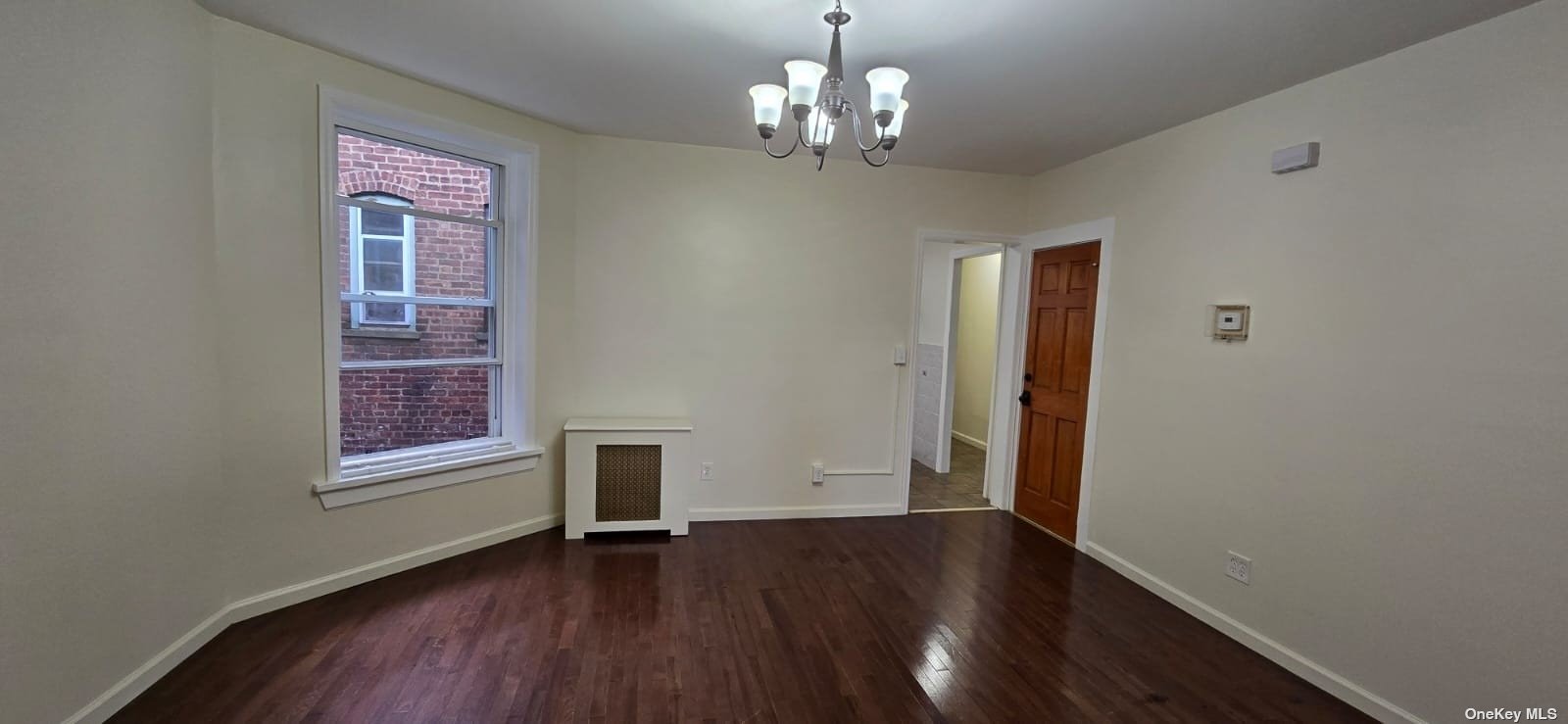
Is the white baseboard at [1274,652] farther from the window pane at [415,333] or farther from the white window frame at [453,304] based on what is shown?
the window pane at [415,333]

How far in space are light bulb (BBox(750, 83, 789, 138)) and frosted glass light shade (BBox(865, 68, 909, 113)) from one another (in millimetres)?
327

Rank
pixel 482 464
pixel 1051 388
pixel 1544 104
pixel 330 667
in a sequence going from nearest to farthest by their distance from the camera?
pixel 1544 104 → pixel 330 667 → pixel 482 464 → pixel 1051 388

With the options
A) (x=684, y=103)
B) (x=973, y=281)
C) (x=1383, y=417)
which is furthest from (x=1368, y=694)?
(x=973, y=281)

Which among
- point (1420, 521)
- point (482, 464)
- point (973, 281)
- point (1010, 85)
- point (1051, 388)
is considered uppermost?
point (1010, 85)

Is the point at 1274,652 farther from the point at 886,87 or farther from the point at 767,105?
the point at 767,105

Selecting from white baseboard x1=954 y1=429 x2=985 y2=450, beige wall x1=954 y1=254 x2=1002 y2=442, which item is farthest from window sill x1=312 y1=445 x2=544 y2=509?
white baseboard x1=954 y1=429 x2=985 y2=450

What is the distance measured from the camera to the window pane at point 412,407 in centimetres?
275

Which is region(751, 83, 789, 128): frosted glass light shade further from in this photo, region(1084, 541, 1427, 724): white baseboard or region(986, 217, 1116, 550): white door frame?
region(1084, 541, 1427, 724): white baseboard

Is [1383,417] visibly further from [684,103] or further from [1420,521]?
[684,103]

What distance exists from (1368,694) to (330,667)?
3.82 meters

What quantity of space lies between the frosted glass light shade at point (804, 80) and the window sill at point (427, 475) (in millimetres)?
2523

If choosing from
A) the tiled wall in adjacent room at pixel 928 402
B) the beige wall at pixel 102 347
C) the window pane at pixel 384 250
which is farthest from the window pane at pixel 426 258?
the tiled wall in adjacent room at pixel 928 402

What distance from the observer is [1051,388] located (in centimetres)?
378

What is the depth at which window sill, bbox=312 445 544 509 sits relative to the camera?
2598 millimetres
